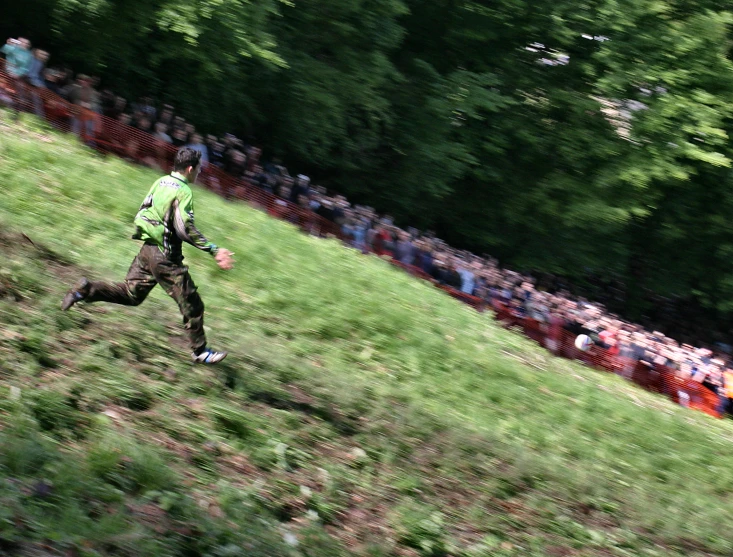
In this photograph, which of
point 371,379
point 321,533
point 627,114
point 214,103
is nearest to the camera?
point 321,533

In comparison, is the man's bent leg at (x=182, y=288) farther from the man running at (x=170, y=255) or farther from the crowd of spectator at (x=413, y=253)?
the crowd of spectator at (x=413, y=253)

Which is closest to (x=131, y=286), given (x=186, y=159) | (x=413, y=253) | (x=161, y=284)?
(x=161, y=284)

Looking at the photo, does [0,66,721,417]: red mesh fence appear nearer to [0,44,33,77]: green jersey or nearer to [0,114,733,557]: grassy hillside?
[0,114,733,557]: grassy hillside

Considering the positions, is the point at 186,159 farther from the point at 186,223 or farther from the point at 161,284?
the point at 161,284

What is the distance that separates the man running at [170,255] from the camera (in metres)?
7.93

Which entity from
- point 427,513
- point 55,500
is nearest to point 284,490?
point 427,513

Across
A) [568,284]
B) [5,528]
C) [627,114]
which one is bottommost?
[568,284]

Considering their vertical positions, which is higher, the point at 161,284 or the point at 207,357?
the point at 161,284

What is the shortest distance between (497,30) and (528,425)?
13.9 metres

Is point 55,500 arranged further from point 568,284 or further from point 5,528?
point 568,284

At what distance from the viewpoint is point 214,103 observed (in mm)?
20750

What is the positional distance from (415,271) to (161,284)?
9.10 m

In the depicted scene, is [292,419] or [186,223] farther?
[292,419]

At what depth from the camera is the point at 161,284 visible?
827 cm
